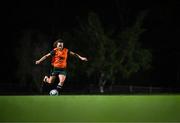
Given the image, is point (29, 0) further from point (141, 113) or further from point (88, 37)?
point (141, 113)

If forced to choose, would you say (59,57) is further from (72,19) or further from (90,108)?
(72,19)

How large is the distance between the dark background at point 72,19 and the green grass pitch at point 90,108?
747 inches

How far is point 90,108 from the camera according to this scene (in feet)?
20.6

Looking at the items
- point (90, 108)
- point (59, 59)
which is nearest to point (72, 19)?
point (59, 59)

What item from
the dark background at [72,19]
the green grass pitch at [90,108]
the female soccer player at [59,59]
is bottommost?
the green grass pitch at [90,108]

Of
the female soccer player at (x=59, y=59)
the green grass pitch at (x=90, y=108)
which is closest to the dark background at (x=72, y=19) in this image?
the female soccer player at (x=59, y=59)

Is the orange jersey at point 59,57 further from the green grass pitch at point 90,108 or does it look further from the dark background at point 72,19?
the dark background at point 72,19

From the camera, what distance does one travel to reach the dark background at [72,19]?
2583 centimetres

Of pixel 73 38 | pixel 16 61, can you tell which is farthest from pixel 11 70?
pixel 73 38

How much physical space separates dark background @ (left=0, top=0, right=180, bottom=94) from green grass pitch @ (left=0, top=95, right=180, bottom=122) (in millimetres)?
18980

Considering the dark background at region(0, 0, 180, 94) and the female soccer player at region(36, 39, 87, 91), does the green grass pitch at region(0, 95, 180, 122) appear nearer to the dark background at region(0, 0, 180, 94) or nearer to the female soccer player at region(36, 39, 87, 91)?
the female soccer player at region(36, 39, 87, 91)

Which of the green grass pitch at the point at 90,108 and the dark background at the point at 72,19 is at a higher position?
the dark background at the point at 72,19

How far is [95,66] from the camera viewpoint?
2505 cm

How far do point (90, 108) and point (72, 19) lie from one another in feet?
66.2
